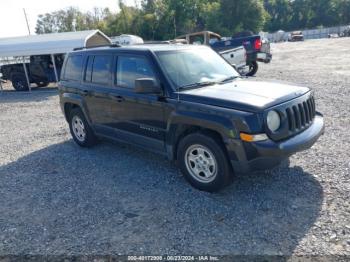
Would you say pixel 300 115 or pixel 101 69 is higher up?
pixel 101 69

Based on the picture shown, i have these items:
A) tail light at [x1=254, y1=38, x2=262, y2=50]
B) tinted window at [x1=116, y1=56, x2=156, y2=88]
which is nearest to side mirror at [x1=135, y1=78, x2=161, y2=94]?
tinted window at [x1=116, y1=56, x2=156, y2=88]

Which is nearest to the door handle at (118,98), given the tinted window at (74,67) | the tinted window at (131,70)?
the tinted window at (131,70)

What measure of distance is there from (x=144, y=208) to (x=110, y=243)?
73 centimetres

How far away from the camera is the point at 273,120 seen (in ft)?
11.7

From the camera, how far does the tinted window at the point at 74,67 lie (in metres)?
5.90

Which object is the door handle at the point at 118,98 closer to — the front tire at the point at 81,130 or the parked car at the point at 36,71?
the front tire at the point at 81,130

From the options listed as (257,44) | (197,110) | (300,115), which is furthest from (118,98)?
(257,44)

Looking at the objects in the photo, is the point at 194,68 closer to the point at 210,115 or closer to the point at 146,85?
→ the point at 146,85

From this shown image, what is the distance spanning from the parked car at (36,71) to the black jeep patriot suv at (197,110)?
11.2m

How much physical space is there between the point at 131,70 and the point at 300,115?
8.27 ft

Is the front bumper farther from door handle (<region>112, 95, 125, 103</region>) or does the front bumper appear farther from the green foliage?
the green foliage

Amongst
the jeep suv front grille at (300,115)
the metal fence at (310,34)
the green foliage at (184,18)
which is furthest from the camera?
the metal fence at (310,34)

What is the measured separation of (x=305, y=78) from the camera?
40.8 ft

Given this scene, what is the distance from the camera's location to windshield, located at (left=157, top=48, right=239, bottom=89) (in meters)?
4.32
